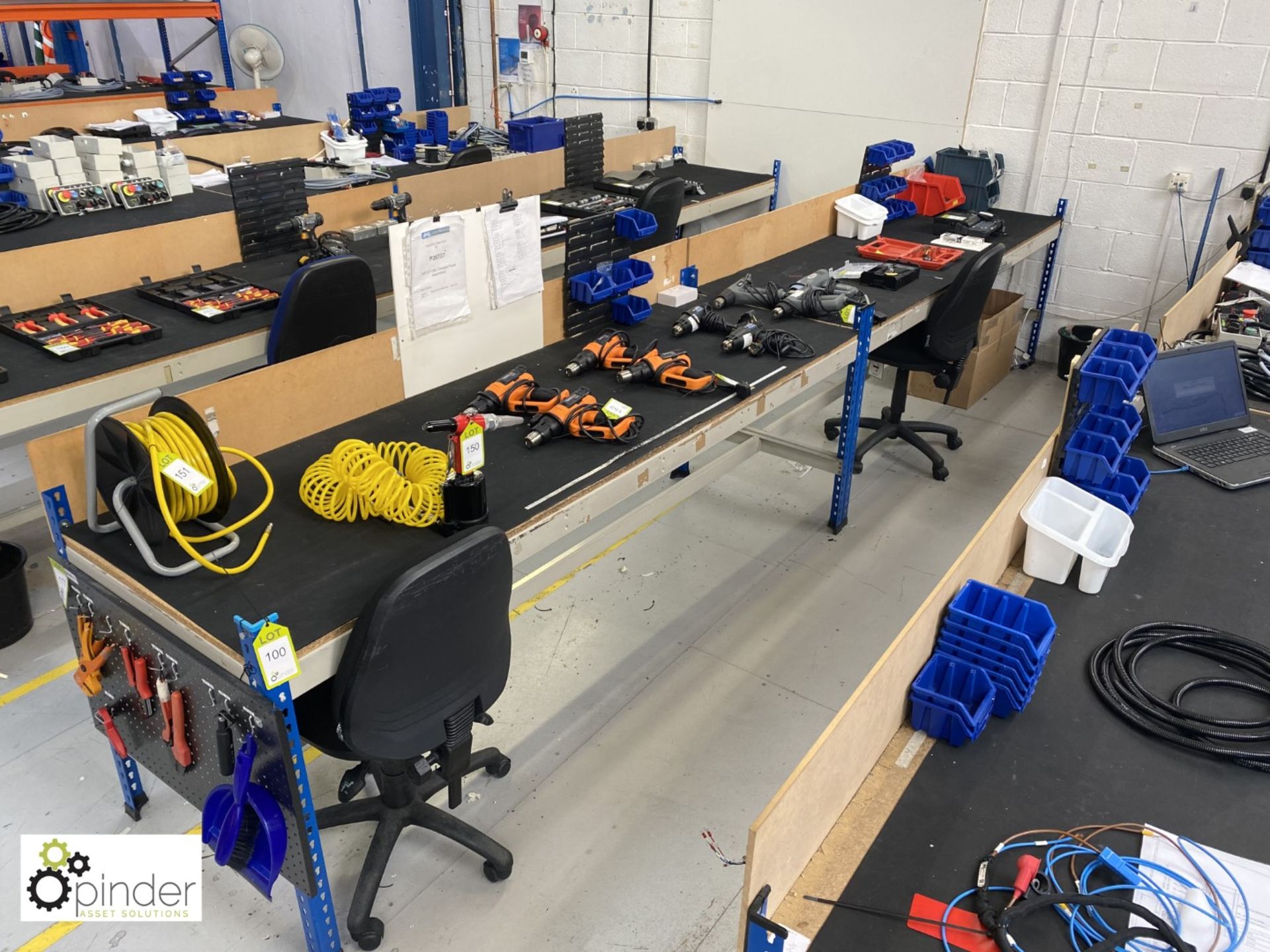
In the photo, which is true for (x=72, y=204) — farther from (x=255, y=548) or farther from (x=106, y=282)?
(x=255, y=548)

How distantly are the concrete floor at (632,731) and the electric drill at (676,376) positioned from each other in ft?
2.35

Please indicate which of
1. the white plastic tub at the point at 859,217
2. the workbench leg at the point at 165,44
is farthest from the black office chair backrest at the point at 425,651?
the workbench leg at the point at 165,44

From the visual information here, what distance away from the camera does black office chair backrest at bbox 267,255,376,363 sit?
282cm

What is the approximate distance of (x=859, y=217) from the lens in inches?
160

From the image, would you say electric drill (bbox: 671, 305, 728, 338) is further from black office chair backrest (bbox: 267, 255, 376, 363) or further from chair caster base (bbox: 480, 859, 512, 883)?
chair caster base (bbox: 480, 859, 512, 883)

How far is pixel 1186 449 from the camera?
2.39 metres

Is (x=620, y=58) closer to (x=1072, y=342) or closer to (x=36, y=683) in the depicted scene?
(x=1072, y=342)

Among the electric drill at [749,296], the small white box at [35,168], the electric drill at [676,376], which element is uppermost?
the small white box at [35,168]

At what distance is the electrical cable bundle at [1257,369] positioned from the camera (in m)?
2.74

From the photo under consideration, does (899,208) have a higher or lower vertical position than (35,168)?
lower

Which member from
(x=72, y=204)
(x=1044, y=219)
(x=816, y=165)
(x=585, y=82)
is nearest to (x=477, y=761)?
(x=72, y=204)

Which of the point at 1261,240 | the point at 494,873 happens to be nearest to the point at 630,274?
the point at 494,873

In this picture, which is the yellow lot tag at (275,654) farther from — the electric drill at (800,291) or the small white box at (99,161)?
the small white box at (99,161)

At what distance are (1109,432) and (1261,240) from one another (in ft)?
7.00
